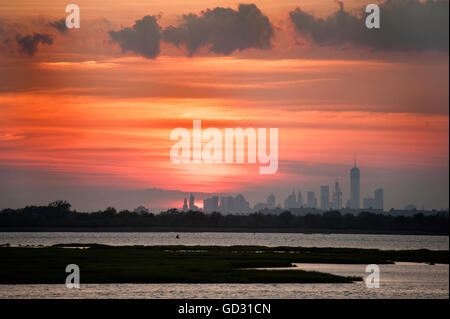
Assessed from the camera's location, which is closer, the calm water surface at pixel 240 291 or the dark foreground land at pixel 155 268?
the calm water surface at pixel 240 291

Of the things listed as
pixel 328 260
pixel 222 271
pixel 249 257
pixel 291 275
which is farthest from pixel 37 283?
pixel 328 260

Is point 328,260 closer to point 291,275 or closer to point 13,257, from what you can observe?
point 291,275

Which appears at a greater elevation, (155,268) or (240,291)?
(155,268)

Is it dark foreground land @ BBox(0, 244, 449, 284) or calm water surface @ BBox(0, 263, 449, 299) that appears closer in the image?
calm water surface @ BBox(0, 263, 449, 299)

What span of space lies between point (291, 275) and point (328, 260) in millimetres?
29802

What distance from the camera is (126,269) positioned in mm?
77688

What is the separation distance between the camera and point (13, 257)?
91500mm

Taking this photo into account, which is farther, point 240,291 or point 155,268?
point 155,268
